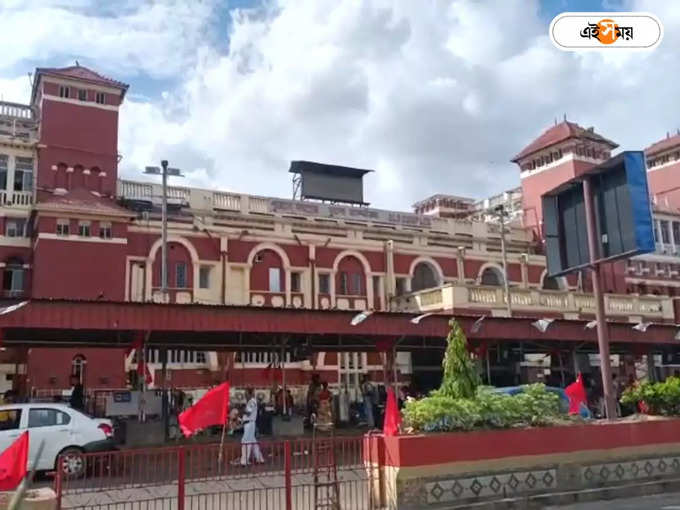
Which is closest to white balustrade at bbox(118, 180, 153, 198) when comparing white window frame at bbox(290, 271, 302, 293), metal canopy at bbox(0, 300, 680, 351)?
white window frame at bbox(290, 271, 302, 293)

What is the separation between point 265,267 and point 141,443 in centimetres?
1795

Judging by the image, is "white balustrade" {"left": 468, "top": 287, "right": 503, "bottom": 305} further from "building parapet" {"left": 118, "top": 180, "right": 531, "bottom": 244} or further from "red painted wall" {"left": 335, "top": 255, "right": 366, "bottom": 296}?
"building parapet" {"left": 118, "top": 180, "right": 531, "bottom": 244}

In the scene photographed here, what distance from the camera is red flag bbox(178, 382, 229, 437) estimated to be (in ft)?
39.7

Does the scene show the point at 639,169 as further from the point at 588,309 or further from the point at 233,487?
the point at 588,309

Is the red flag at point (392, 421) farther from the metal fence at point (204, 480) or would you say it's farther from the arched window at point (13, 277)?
the arched window at point (13, 277)

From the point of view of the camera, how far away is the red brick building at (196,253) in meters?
29.8

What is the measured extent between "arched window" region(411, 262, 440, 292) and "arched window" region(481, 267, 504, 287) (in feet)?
11.6

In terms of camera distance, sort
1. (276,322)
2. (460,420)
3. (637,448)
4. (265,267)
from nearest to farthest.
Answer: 1. (460,420)
2. (637,448)
3. (276,322)
4. (265,267)

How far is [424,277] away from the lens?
40.0 metres

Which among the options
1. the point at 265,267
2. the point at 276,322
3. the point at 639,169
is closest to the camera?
the point at 639,169

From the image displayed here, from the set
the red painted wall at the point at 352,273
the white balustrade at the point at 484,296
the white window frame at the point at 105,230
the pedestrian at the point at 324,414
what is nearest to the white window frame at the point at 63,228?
the white window frame at the point at 105,230

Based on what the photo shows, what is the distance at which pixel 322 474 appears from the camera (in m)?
10.8

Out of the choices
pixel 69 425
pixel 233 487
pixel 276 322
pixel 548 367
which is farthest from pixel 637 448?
pixel 548 367

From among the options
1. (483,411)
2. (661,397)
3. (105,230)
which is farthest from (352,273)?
(483,411)
